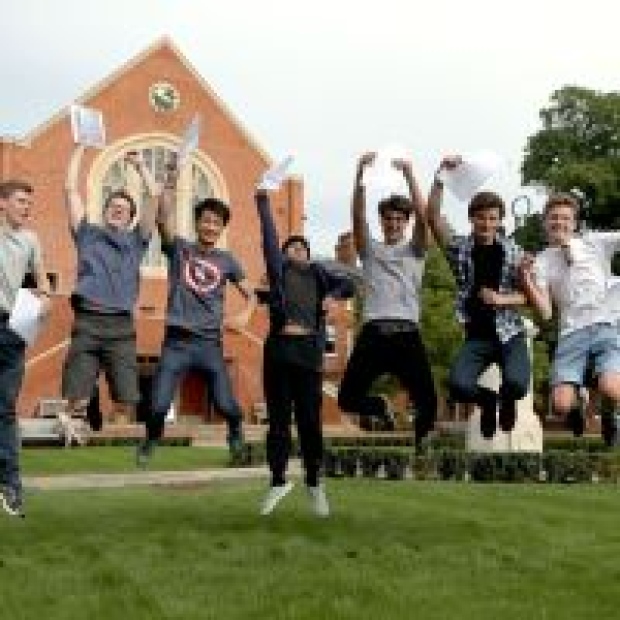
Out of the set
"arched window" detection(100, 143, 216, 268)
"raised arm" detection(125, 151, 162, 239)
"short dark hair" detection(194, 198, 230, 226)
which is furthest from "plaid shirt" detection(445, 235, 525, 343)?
"arched window" detection(100, 143, 216, 268)

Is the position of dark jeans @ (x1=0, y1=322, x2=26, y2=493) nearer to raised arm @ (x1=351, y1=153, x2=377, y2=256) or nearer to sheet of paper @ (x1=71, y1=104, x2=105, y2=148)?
sheet of paper @ (x1=71, y1=104, x2=105, y2=148)

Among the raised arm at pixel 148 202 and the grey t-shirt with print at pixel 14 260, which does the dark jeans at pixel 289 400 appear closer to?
the raised arm at pixel 148 202

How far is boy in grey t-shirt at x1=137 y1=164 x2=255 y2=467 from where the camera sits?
10234 millimetres

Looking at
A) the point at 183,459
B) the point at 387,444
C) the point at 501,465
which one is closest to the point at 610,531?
the point at 501,465

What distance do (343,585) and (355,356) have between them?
3.00 meters

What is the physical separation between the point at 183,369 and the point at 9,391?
1392 millimetres

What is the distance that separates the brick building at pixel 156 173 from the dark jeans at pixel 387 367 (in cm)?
3215

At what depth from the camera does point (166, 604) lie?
6852mm

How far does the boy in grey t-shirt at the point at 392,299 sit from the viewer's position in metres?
9.91

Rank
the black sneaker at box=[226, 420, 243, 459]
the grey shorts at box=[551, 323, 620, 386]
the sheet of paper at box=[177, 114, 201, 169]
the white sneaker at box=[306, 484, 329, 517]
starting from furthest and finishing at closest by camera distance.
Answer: the black sneaker at box=[226, 420, 243, 459], the white sneaker at box=[306, 484, 329, 517], the sheet of paper at box=[177, 114, 201, 169], the grey shorts at box=[551, 323, 620, 386]

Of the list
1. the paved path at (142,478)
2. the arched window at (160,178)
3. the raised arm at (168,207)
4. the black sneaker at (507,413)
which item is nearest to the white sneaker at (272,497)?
the black sneaker at (507,413)

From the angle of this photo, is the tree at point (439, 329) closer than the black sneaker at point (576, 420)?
No

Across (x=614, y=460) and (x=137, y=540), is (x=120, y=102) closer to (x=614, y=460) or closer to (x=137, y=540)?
(x=614, y=460)

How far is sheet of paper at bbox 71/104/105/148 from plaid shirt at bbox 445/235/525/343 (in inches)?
118
